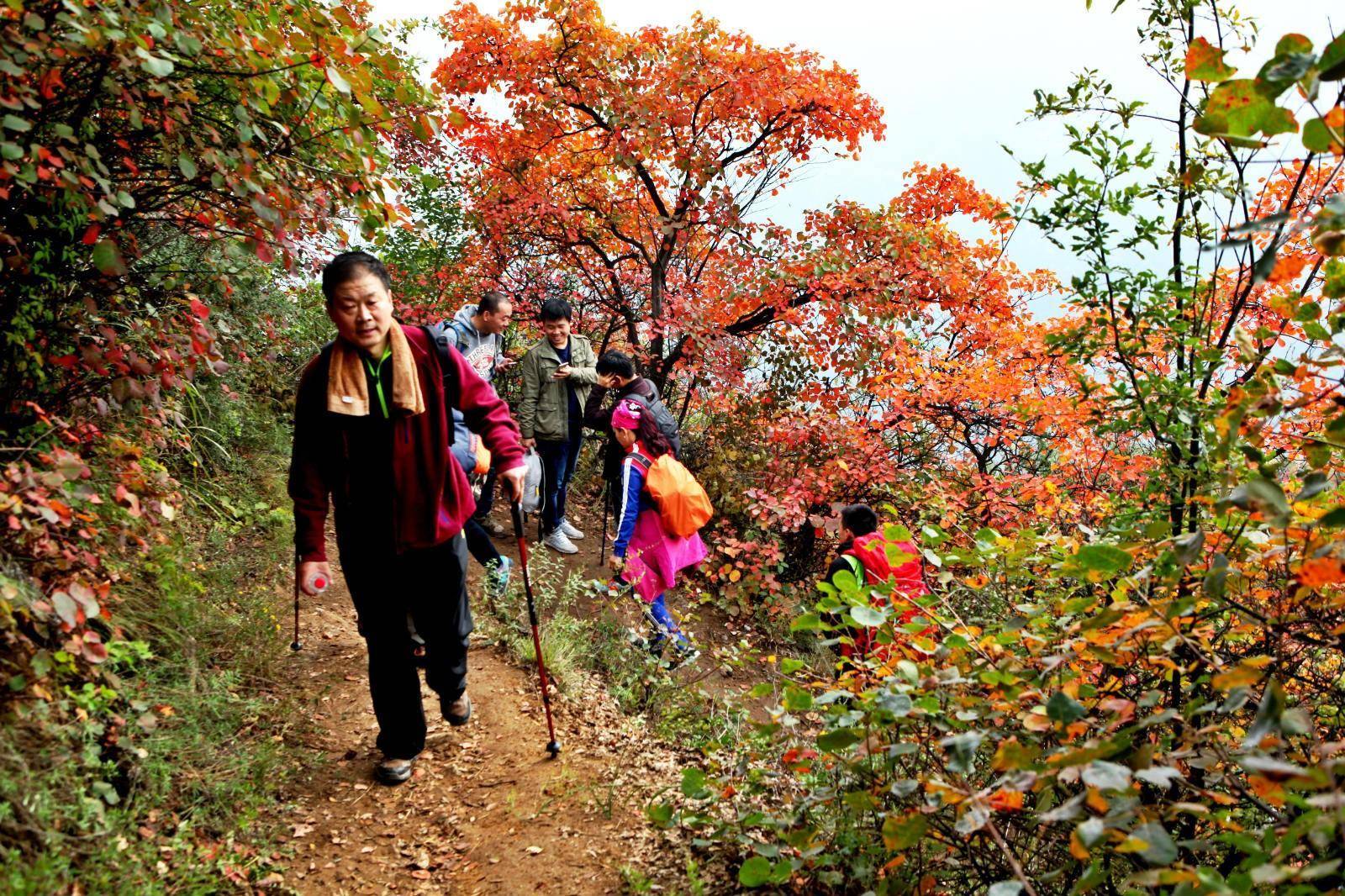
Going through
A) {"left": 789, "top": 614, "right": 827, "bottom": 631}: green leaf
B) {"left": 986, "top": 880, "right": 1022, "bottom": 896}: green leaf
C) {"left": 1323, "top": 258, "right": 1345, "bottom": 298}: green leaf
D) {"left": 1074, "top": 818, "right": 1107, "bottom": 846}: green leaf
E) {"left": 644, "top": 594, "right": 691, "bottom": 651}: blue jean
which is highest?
{"left": 1323, "top": 258, "right": 1345, "bottom": 298}: green leaf

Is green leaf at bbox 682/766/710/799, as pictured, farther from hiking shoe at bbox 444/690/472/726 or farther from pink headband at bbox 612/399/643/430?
pink headband at bbox 612/399/643/430

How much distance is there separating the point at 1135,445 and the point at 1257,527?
5.89m

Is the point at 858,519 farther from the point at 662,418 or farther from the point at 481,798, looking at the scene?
the point at 481,798

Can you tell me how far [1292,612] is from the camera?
2355 millimetres

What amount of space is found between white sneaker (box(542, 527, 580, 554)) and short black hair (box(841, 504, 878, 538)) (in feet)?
11.3

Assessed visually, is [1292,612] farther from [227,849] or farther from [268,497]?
[268,497]

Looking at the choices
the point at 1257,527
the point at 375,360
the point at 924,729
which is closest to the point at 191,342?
the point at 375,360

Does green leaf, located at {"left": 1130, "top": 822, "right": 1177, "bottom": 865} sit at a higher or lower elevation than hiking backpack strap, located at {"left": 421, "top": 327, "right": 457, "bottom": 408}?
lower

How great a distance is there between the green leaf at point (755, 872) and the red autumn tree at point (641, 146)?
635 centimetres

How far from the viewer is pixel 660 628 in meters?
4.75

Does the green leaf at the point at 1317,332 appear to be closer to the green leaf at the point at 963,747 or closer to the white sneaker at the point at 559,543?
the green leaf at the point at 963,747

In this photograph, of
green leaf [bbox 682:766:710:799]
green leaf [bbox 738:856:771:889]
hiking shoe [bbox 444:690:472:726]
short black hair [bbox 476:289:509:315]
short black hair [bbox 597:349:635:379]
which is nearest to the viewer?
green leaf [bbox 738:856:771:889]

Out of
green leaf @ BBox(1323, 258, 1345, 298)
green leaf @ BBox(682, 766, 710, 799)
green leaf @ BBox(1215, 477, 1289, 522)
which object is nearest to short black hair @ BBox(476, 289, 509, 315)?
green leaf @ BBox(682, 766, 710, 799)

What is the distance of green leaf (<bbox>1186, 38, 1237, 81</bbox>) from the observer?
146 cm
